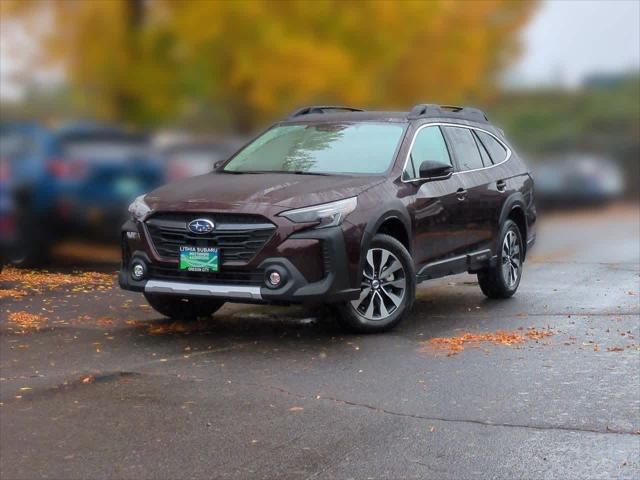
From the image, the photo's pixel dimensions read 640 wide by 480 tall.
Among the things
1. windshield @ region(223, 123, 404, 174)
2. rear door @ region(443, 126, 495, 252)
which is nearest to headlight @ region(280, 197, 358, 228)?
windshield @ region(223, 123, 404, 174)

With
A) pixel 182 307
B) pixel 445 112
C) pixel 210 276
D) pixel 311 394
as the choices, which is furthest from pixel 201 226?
pixel 445 112

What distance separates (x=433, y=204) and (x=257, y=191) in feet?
5.95

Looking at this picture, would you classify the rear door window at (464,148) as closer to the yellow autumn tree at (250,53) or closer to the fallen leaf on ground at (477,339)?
the fallen leaf on ground at (477,339)

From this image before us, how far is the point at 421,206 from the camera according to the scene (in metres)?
9.77

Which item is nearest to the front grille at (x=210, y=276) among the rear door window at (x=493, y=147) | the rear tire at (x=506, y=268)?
the rear tire at (x=506, y=268)

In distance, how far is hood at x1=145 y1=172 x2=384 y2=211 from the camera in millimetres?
8703

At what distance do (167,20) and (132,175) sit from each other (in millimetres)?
5380

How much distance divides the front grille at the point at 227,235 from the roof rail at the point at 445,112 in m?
2.33

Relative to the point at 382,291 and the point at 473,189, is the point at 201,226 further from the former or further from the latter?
the point at 473,189

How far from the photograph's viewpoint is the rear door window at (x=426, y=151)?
9.84m

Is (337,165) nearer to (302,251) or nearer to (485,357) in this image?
(302,251)

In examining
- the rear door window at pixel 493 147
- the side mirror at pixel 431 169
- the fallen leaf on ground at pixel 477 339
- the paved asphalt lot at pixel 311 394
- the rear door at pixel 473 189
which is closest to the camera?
the paved asphalt lot at pixel 311 394

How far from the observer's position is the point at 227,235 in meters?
8.64

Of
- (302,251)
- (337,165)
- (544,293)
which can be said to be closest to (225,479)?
(302,251)
